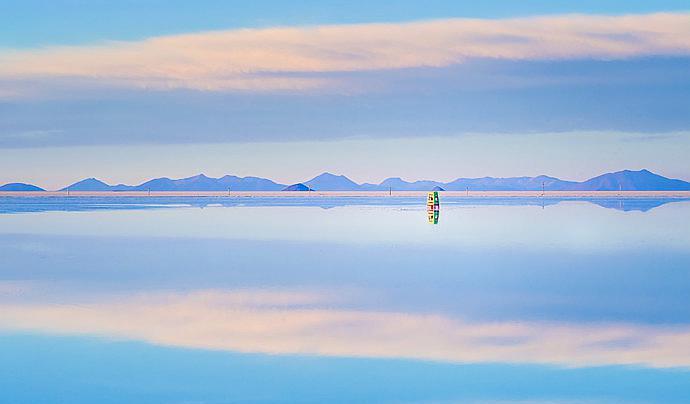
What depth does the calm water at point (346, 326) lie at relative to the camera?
7121 millimetres

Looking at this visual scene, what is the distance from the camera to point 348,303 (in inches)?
431

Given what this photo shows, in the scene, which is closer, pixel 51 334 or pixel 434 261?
pixel 51 334

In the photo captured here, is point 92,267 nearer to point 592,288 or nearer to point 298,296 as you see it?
point 298,296

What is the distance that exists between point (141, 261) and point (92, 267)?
1124 mm

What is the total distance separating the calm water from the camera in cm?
712

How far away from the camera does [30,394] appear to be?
6.93 m

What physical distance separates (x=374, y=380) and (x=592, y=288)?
574 cm

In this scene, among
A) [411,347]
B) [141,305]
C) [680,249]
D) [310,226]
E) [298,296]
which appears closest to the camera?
[411,347]

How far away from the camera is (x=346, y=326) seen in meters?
9.45

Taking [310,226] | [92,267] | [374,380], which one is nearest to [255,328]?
[374,380]

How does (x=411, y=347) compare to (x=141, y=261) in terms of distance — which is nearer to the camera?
(x=411, y=347)

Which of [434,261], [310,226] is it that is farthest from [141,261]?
[310,226]

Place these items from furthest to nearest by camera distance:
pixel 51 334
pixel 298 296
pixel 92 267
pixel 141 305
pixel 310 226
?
pixel 310 226
pixel 92 267
pixel 298 296
pixel 141 305
pixel 51 334

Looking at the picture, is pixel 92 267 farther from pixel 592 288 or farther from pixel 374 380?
pixel 374 380
